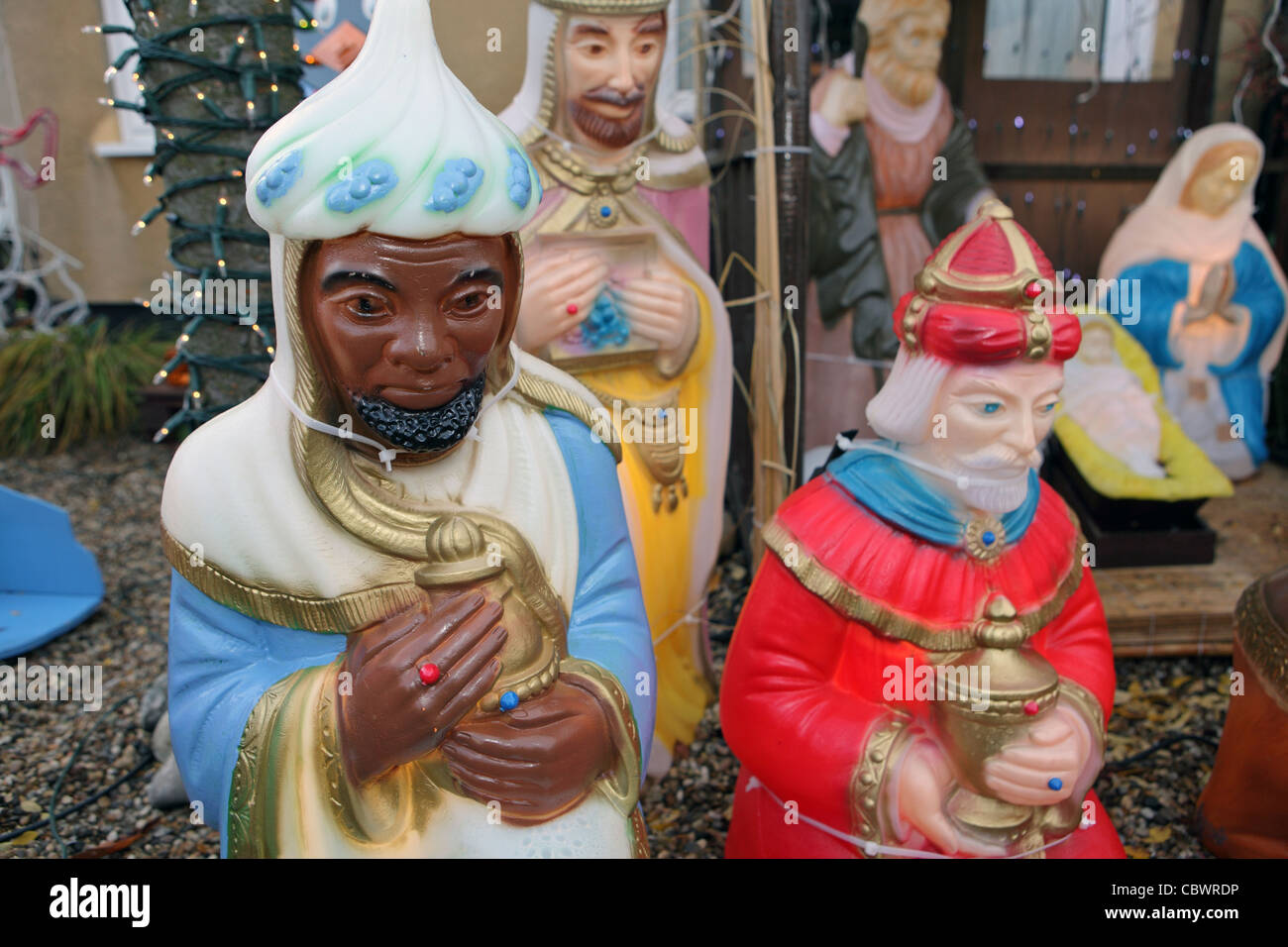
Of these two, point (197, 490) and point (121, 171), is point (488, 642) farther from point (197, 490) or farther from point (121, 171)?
point (121, 171)

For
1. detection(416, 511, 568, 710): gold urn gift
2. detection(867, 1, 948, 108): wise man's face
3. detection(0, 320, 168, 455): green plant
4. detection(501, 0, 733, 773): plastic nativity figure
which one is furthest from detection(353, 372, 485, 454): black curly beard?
detection(0, 320, 168, 455): green plant

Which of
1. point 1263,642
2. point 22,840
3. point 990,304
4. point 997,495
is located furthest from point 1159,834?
point 22,840

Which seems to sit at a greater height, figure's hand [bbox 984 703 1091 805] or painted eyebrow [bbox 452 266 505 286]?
painted eyebrow [bbox 452 266 505 286]

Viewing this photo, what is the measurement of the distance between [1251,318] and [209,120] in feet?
17.3

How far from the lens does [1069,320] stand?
193 cm

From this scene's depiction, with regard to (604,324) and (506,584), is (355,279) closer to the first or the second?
(506,584)

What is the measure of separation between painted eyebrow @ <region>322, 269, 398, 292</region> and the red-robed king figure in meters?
1.01

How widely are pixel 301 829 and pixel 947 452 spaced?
4.54 feet

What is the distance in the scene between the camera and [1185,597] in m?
3.82

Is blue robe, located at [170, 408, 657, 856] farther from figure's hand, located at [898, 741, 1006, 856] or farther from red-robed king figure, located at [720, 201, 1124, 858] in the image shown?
figure's hand, located at [898, 741, 1006, 856]

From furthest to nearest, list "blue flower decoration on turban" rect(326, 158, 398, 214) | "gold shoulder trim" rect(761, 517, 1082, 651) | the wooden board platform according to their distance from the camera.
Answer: the wooden board platform < "gold shoulder trim" rect(761, 517, 1082, 651) < "blue flower decoration on turban" rect(326, 158, 398, 214)

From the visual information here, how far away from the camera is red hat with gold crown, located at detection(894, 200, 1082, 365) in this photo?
1871mm

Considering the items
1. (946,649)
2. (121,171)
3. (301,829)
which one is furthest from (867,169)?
(121,171)

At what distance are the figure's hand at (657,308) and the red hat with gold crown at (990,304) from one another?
37.9 inches
